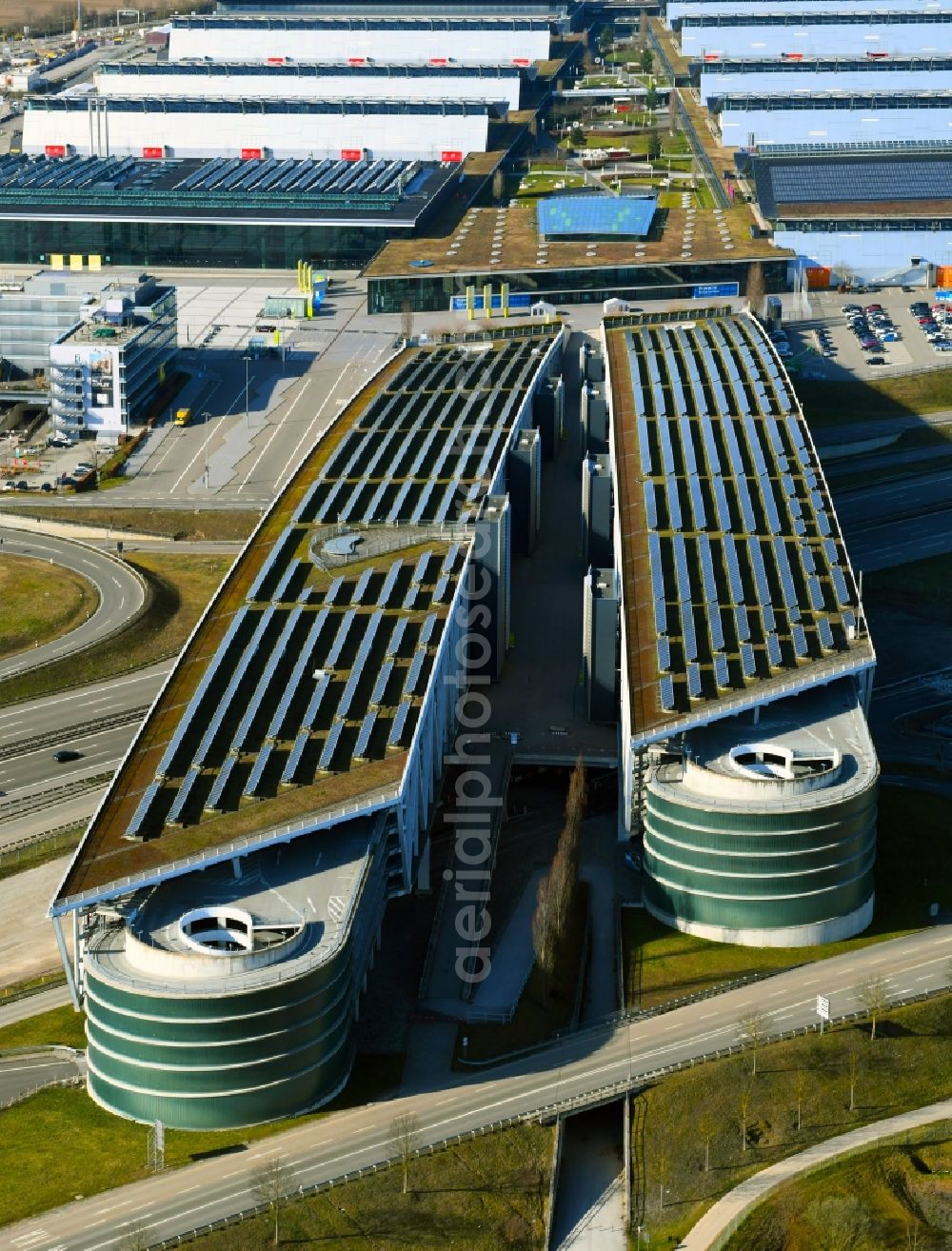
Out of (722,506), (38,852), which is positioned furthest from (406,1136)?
(722,506)

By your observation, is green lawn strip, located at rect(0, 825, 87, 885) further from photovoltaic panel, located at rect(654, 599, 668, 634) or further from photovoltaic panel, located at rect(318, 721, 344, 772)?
photovoltaic panel, located at rect(654, 599, 668, 634)

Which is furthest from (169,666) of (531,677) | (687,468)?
(687,468)

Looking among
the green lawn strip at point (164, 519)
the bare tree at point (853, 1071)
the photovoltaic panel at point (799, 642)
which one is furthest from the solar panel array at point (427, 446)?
the bare tree at point (853, 1071)

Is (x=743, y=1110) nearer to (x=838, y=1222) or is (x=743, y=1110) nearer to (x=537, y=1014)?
(x=838, y=1222)

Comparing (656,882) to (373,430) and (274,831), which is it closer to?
(274,831)

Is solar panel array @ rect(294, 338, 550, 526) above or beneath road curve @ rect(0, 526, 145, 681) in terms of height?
above

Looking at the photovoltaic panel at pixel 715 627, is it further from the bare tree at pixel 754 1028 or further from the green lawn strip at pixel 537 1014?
the bare tree at pixel 754 1028

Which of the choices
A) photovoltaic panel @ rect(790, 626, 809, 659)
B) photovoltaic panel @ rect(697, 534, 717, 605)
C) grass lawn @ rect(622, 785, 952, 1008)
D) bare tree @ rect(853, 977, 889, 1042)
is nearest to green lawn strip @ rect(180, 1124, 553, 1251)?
grass lawn @ rect(622, 785, 952, 1008)
